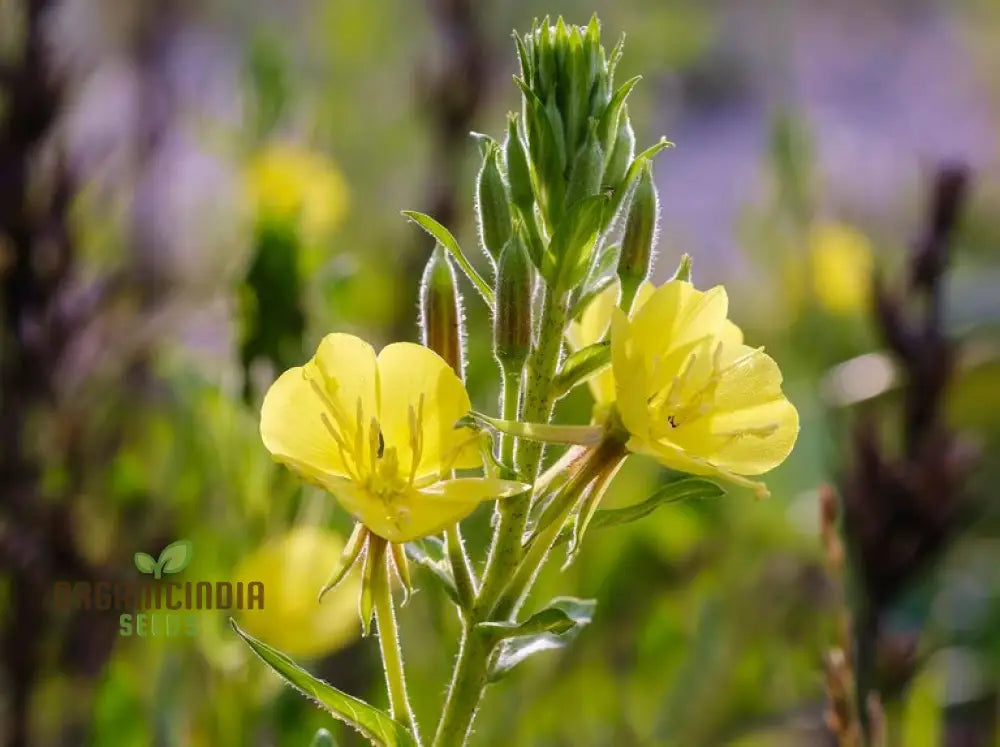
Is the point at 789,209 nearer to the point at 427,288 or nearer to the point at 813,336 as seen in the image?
the point at 813,336

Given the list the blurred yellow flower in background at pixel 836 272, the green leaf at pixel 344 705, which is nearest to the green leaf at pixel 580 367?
the green leaf at pixel 344 705

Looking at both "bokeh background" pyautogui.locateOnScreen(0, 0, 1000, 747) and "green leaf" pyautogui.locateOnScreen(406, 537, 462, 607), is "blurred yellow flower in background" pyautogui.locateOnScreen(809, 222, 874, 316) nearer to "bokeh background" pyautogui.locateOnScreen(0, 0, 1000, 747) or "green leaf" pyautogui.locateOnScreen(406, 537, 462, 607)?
"bokeh background" pyautogui.locateOnScreen(0, 0, 1000, 747)

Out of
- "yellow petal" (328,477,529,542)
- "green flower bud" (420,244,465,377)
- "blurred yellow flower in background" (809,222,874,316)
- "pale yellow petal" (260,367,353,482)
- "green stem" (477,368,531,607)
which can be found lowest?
"blurred yellow flower in background" (809,222,874,316)

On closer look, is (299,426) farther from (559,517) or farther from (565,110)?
(565,110)

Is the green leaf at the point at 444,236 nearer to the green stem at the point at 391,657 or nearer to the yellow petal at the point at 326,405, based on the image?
the yellow petal at the point at 326,405

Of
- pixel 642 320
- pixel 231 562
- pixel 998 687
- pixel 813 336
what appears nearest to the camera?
pixel 642 320

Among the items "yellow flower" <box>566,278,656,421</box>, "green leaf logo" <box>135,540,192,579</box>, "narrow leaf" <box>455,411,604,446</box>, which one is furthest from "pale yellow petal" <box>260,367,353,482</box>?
"green leaf logo" <box>135,540,192,579</box>

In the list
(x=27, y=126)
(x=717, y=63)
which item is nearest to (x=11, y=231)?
(x=27, y=126)
